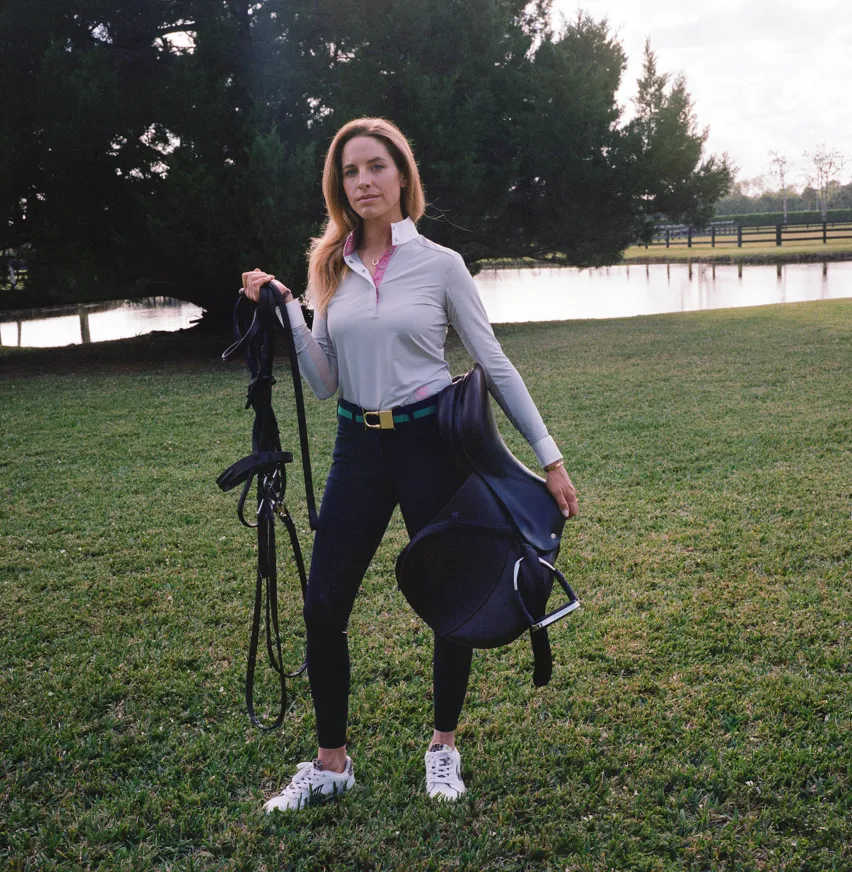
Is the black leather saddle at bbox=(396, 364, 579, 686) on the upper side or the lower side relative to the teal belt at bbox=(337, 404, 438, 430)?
lower

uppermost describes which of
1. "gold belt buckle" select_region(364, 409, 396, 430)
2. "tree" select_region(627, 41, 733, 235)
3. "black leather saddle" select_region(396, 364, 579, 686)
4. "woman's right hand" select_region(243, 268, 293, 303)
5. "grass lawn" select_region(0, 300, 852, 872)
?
"tree" select_region(627, 41, 733, 235)

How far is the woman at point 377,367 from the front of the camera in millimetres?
2305

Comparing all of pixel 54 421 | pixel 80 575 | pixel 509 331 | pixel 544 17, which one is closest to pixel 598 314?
pixel 509 331

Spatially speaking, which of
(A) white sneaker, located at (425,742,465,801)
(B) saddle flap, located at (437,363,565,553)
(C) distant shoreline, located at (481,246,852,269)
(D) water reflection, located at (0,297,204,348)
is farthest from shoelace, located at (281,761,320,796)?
(C) distant shoreline, located at (481,246,852,269)

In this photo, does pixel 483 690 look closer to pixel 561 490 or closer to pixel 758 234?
pixel 561 490

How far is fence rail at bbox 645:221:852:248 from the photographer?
3722cm

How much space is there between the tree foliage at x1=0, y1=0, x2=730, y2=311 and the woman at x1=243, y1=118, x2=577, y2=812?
337 inches

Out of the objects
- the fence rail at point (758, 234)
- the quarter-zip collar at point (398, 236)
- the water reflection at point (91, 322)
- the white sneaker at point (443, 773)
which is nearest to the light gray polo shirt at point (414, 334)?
the quarter-zip collar at point (398, 236)

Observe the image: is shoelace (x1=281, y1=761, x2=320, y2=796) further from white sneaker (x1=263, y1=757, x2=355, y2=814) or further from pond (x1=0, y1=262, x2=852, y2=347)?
pond (x1=0, y1=262, x2=852, y2=347)

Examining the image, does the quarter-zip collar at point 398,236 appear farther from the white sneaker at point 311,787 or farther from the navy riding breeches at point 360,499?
the white sneaker at point 311,787

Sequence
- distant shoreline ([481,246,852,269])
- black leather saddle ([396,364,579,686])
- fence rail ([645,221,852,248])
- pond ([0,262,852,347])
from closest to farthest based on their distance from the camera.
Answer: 1. black leather saddle ([396,364,579,686])
2. pond ([0,262,852,347])
3. distant shoreline ([481,246,852,269])
4. fence rail ([645,221,852,248])

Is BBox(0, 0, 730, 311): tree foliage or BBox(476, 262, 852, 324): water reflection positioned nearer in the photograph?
BBox(0, 0, 730, 311): tree foliage

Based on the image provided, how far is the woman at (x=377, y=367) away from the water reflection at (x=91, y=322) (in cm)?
1579

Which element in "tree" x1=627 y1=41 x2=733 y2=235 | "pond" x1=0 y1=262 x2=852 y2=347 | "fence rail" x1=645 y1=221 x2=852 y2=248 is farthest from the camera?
"fence rail" x1=645 y1=221 x2=852 y2=248
